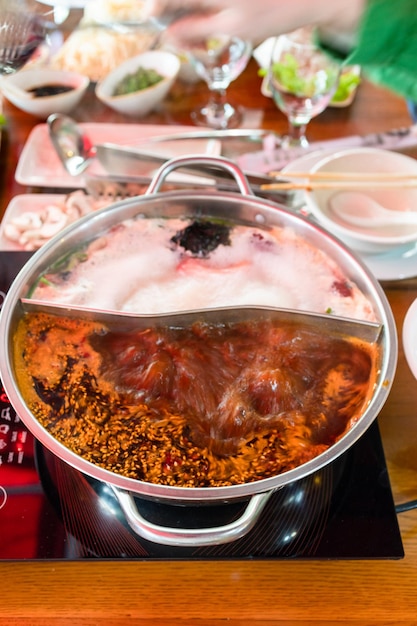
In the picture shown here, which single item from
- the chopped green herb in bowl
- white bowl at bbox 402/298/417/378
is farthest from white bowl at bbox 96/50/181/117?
white bowl at bbox 402/298/417/378

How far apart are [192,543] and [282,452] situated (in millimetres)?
304

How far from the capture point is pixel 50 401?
1384 millimetres

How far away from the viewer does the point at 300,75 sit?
2324mm

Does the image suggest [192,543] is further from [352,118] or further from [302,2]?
Result: [352,118]

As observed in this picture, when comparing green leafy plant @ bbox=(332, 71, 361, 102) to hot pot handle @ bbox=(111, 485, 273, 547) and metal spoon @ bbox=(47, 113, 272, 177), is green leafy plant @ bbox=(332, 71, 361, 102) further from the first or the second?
hot pot handle @ bbox=(111, 485, 273, 547)

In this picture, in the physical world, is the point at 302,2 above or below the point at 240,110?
above

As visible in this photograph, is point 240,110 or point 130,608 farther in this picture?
point 240,110

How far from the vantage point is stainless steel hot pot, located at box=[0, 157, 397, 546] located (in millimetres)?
1114

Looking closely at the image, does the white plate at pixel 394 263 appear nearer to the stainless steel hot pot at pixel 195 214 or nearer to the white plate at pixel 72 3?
the stainless steel hot pot at pixel 195 214

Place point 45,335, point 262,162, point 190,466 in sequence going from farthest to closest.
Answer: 1. point 262,162
2. point 45,335
3. point 190,466

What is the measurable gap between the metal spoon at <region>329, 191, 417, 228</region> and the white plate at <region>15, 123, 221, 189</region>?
599mm

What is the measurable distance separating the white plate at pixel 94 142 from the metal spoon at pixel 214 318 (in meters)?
0.89

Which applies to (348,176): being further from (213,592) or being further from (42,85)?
(42,85)

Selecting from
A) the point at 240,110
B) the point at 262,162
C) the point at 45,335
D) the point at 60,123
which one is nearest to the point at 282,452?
the point at 45,335
